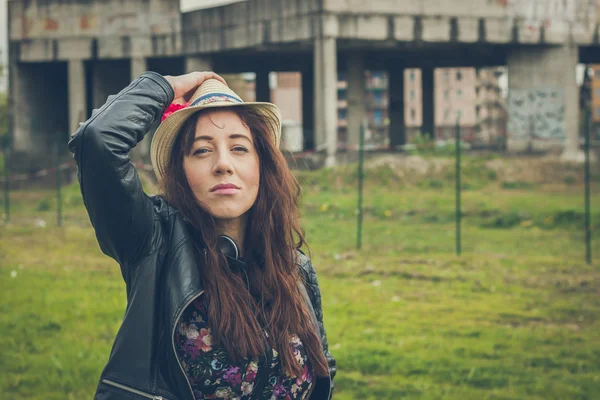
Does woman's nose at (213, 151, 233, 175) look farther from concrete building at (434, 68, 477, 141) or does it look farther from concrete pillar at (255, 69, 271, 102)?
concrete building at (434, 68, 477, 141)

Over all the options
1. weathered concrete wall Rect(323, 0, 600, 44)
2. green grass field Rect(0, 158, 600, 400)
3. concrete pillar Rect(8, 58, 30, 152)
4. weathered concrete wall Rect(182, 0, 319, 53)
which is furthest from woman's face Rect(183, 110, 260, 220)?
concrete pillar Rect(8, 58, 30, 152)

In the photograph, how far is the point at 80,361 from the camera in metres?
7.44

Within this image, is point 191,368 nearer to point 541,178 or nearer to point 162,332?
point 162,332

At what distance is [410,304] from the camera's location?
32.1ft

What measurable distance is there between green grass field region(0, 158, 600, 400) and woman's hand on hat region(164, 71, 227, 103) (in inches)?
58.0

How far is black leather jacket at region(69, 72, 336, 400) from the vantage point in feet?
8.38

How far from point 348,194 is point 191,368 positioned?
1957 cm

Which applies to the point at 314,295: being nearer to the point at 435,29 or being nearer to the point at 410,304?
the point at 410,304

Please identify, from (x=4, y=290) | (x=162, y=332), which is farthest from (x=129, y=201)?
(x=4, y=290)

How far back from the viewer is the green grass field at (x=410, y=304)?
22.8ft

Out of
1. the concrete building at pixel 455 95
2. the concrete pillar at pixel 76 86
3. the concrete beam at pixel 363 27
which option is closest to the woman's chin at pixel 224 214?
the concrete beam at pixel 363 27

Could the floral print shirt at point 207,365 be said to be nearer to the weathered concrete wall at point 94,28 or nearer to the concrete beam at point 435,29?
the concrete beam at point 435,29

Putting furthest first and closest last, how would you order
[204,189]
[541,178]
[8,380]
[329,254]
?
[541,178] < [329,254] < [8,380] < [204,189]

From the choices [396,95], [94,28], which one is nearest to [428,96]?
[396,95]
